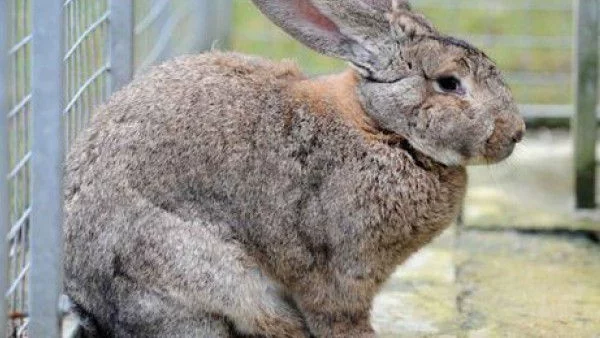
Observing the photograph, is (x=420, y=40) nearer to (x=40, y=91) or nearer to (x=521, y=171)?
(x=40, y=91)

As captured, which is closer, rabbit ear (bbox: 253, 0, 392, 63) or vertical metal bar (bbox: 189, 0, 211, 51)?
rabbit ear (bbox: 253, 0, 392, 63)

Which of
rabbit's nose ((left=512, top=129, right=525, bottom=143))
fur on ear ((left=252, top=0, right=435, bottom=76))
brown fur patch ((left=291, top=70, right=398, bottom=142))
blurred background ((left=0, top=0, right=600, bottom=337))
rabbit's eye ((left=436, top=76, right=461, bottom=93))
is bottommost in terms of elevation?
blurred background ((left=0, top=0, right=600, bottom=337))

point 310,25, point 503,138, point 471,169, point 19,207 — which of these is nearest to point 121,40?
point 19,207

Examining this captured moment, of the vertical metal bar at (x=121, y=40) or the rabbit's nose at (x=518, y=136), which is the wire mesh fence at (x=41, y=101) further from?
the rabbit's nose at (x=518, y=136)

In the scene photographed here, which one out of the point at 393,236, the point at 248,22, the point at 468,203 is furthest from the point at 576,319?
the point at 248,22

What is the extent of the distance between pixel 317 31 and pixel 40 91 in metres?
0.88

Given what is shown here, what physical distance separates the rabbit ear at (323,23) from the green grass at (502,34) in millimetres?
3586

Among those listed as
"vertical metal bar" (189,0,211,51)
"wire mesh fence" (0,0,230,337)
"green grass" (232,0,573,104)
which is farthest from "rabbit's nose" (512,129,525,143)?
"green grass" (232,0,573,104)

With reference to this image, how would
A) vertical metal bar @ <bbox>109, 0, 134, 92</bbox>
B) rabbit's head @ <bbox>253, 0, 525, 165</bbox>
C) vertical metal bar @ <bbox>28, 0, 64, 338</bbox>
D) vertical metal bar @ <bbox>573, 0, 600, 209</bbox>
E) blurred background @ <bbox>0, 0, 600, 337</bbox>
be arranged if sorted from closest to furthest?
1. vertical metal bar @ <bbox>28, 0, 64, 338</bbox>
2. blurred background @ <bbox>0, 0, 600, 337</bbox>
3. rabbit's head @ <bbox>253, 0, 525, 165</bbox>
4. vertical metal bar @ <bbox>109, 0, 134, 92</bbox>
5. vertical metal bar @ <bbox>573, 0, 600, 209</bbox>

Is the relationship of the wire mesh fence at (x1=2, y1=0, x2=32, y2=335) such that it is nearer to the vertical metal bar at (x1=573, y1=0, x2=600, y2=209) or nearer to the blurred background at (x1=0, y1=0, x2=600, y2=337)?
the blurred background at (x1=0, y1=0, x2=600, y2=337)

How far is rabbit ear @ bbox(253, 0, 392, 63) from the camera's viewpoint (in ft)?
13.6

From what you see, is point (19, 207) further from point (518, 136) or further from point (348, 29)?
point (518, 136)

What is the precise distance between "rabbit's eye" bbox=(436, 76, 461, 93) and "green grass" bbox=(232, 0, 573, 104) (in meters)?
3.65

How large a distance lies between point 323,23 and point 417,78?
0.30 meters
